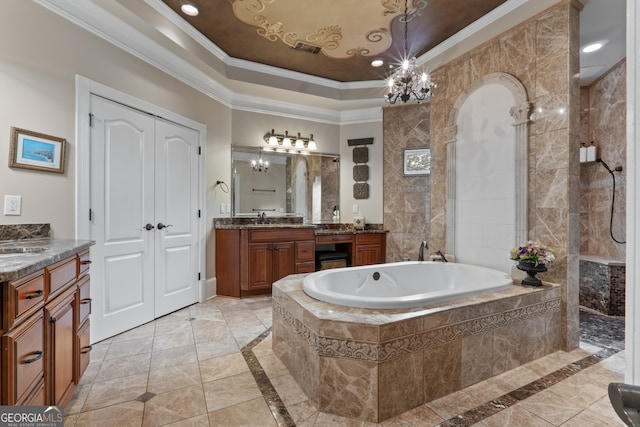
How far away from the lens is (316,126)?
459 cm

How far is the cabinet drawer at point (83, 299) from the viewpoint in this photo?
1.69 metres

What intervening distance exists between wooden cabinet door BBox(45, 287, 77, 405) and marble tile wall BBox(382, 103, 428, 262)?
3.69 meters

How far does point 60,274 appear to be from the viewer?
1430 mm

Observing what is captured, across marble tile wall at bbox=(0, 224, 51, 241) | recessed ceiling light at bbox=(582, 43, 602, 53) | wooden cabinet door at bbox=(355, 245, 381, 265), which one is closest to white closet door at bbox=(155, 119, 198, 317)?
marble tile wall at bbox=(0, 224, 51, 241)

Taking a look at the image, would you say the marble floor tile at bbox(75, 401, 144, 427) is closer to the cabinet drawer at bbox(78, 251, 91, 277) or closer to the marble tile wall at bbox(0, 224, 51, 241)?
the cabinet drawer at bbox(78, 251, 91, 277)

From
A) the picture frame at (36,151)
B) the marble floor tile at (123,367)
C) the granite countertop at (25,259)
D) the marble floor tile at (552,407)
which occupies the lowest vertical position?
the marble floor tile at (552,407)

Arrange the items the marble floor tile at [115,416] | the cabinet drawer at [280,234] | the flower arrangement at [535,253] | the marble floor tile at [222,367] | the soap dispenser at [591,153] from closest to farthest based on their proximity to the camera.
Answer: the marble floor tile at [115,416], the marble floor tile at [222,367], the flower arrangement at [535,253], the soap dispenser at [591,153], the cabinet drawer at [280,234]

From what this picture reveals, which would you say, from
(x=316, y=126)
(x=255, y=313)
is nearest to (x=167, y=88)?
(x=316, y=126)

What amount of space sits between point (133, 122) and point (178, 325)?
1926mm

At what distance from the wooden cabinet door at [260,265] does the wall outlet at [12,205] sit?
2065 mm

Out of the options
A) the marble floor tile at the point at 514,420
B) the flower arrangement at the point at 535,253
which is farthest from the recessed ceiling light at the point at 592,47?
the marble floor tile at the point at 514,420

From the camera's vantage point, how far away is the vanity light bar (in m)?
4.26

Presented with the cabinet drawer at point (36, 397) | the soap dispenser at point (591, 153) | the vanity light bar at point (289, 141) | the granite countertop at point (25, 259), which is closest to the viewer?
the granite countertop at point (25, 259)

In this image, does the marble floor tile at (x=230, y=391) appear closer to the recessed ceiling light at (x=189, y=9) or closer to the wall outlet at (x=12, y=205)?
the wall outlet at (x=12, y=205)
